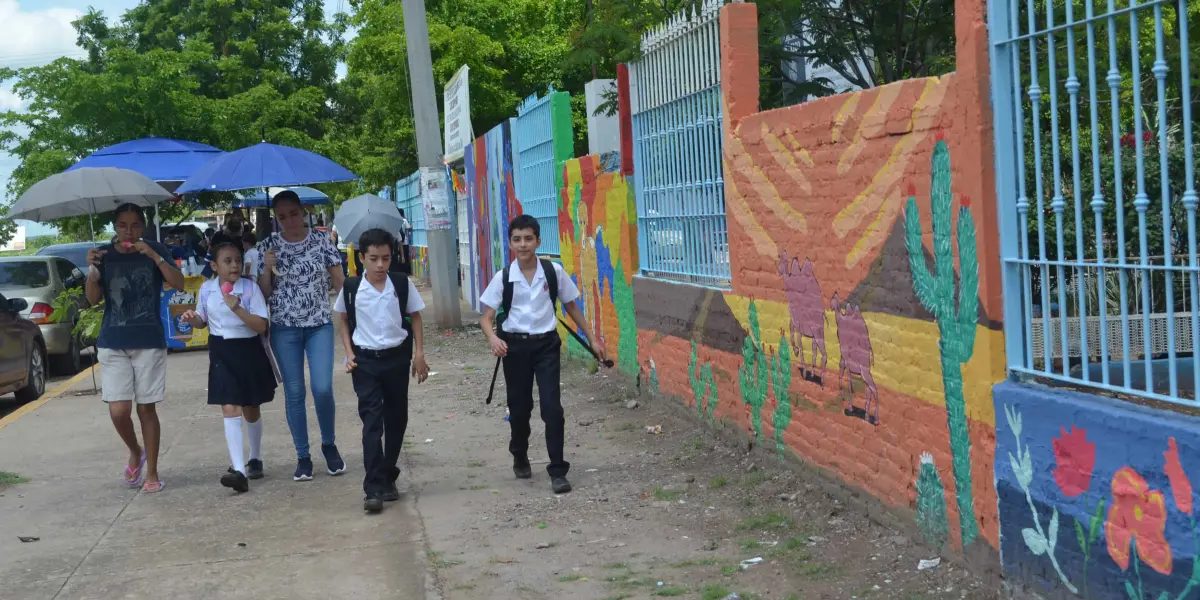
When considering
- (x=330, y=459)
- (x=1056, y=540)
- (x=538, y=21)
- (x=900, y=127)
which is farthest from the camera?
(x=538, y=21)

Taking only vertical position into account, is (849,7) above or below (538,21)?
below

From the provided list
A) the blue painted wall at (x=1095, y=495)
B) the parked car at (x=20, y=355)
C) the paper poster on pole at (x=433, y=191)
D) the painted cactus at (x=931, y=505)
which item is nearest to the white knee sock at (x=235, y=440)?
the painted cactus at (x=931, y=505)

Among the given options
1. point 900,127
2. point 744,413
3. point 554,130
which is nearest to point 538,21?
point 554,130

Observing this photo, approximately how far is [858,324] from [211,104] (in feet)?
60.3

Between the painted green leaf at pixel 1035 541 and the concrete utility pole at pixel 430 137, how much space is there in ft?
40.6

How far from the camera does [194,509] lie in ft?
23.8

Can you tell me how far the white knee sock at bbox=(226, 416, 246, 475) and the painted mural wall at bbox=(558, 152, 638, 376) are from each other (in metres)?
3.59

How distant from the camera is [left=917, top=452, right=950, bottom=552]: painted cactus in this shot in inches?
207

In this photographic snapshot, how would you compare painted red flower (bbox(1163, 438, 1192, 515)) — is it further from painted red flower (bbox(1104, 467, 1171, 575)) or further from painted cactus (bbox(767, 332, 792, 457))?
painted cactus (bbox(767, 332, 792, 457))

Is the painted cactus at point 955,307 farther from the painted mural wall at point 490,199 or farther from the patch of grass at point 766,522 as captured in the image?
the painted mural wall at point 490,199

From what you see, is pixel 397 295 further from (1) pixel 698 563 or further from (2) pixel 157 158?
(2) pixel 157 158

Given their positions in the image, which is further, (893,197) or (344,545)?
(344,545)

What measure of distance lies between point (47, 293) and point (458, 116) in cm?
648

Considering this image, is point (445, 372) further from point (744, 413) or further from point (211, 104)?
point (211, 104)
